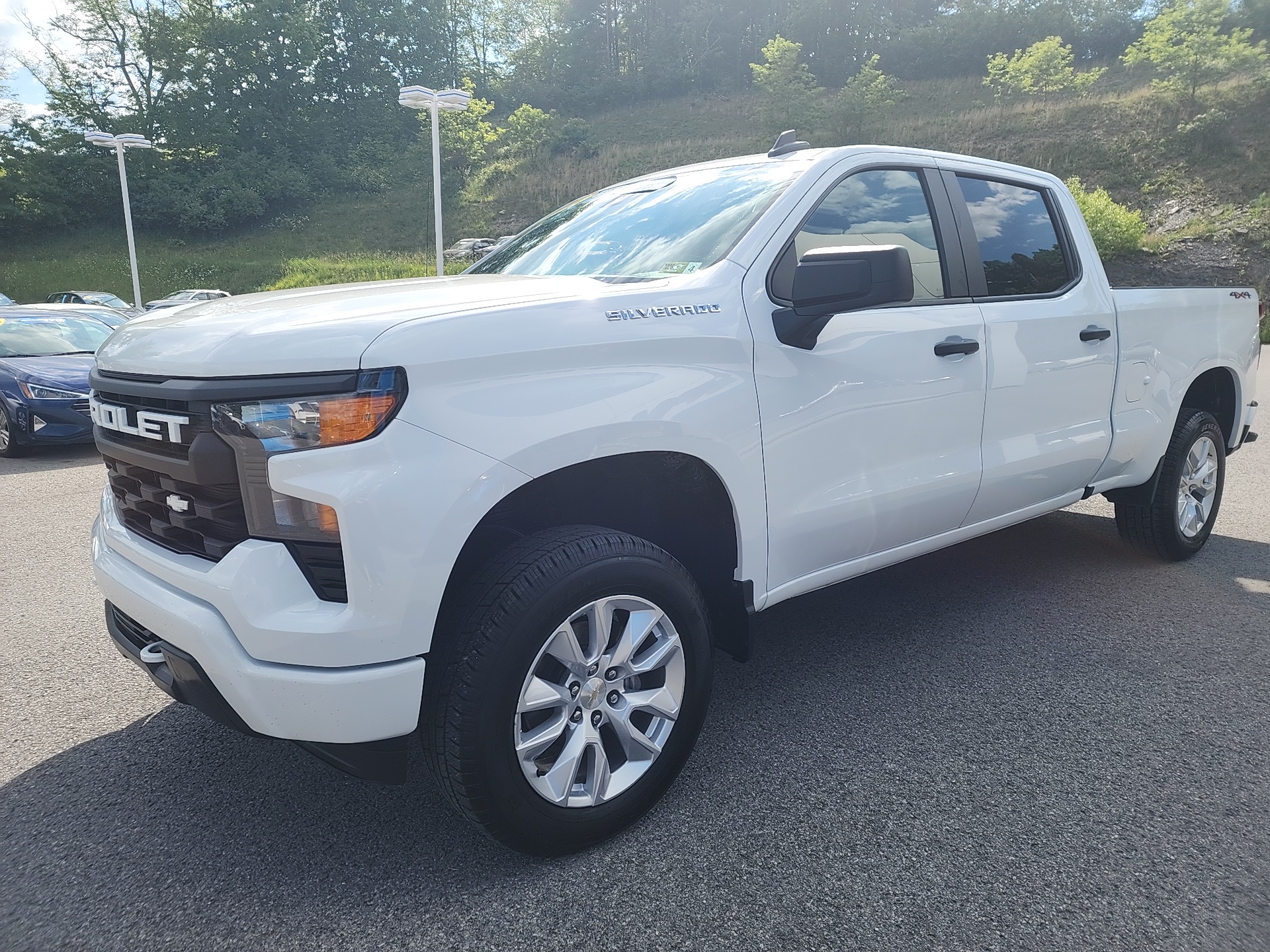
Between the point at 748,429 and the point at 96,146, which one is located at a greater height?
the point at 96,146

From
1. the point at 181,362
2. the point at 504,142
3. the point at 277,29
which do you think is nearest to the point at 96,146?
the point at 277,29

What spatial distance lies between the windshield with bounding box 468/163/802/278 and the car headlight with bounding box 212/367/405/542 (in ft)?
3.44

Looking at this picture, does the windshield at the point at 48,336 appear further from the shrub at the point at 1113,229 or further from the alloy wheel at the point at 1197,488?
the shrub at the point at 1113,229

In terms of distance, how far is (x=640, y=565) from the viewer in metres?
2.17

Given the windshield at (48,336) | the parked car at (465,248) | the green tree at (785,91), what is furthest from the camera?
the green tree at (785,91)

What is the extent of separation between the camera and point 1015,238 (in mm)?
3527

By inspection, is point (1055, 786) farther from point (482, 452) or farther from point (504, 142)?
point (504, 142)

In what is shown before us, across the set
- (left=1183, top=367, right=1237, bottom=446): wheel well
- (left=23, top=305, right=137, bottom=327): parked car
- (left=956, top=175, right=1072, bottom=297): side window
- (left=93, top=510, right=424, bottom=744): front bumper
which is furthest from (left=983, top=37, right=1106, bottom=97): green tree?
(left=93, top=510, right=424, bottom=744): front bumper

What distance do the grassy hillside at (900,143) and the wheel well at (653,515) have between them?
26450 mm

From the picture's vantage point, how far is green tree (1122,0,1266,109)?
34406 millimetres

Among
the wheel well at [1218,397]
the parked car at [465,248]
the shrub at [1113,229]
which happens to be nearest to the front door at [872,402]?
the wheel well at [1218,397]

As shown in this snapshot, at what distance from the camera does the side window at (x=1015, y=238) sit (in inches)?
132

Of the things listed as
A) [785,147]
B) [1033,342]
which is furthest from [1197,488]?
[785,147]

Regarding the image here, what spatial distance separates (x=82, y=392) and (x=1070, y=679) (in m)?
8.45
